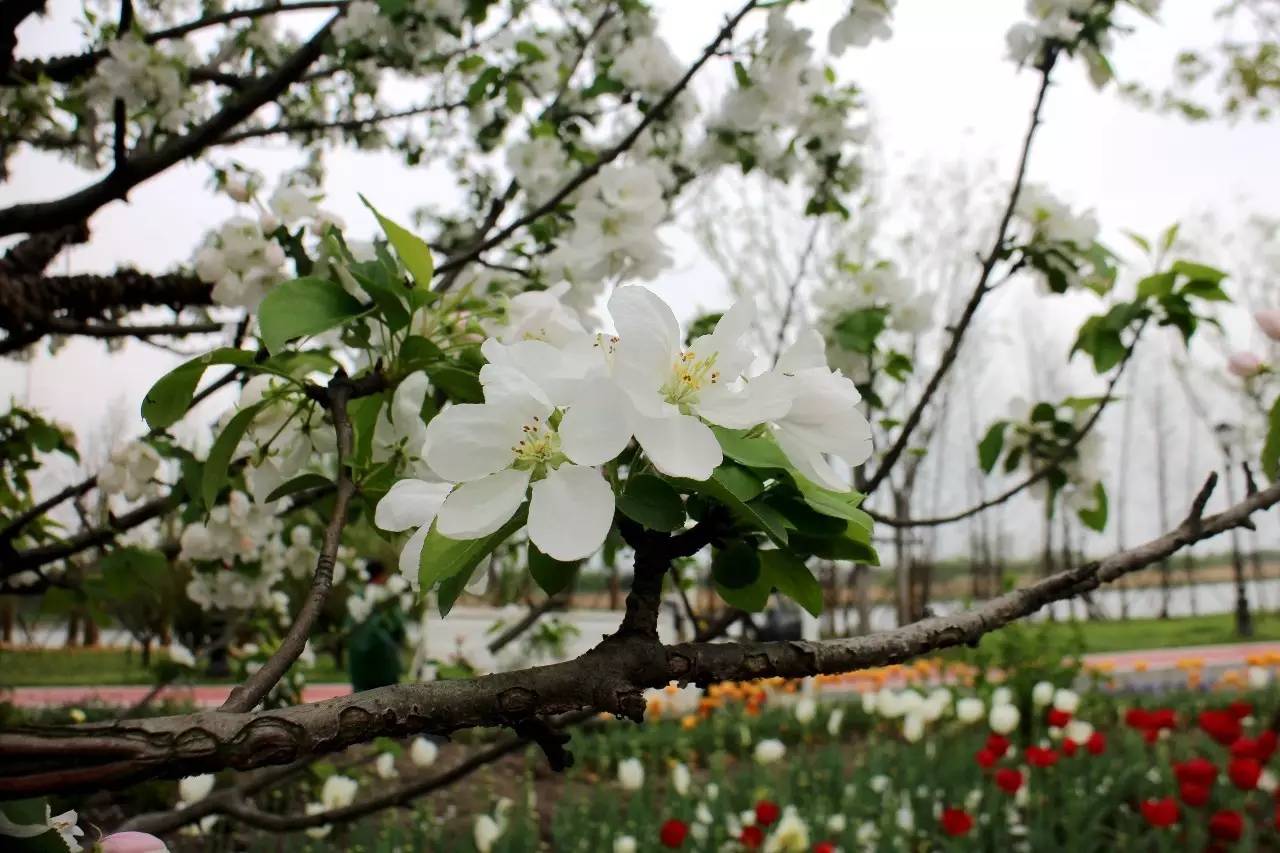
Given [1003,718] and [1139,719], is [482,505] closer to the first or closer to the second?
[1139,719]

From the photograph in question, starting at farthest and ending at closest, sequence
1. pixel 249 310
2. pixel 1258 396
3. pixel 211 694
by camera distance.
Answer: pixel 211 694 < pixel 1258 396 < pixel 249 310

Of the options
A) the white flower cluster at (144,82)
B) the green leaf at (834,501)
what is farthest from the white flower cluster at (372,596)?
the green leaf at (834,501)

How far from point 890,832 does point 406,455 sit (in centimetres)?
240

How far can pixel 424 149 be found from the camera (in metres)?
3.34

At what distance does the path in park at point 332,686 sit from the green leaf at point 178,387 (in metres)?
5.50

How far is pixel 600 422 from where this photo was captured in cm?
47

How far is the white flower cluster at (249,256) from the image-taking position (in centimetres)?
109

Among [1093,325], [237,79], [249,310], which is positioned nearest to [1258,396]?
[1093,325]

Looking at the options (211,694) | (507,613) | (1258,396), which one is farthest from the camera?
(211,694)

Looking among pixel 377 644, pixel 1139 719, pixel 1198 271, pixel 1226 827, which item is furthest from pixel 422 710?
pixel 377 644

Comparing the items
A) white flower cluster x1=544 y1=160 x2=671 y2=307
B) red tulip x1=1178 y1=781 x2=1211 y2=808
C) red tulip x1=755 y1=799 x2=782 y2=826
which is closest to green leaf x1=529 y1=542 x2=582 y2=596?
white flower cluster x1=544 y1=160 x2=671 y2=307

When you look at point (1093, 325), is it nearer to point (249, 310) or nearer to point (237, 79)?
point (249, 310)

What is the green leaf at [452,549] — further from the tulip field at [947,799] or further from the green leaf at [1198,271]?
the tulip field at [947,799]

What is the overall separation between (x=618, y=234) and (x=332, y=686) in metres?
10.2
